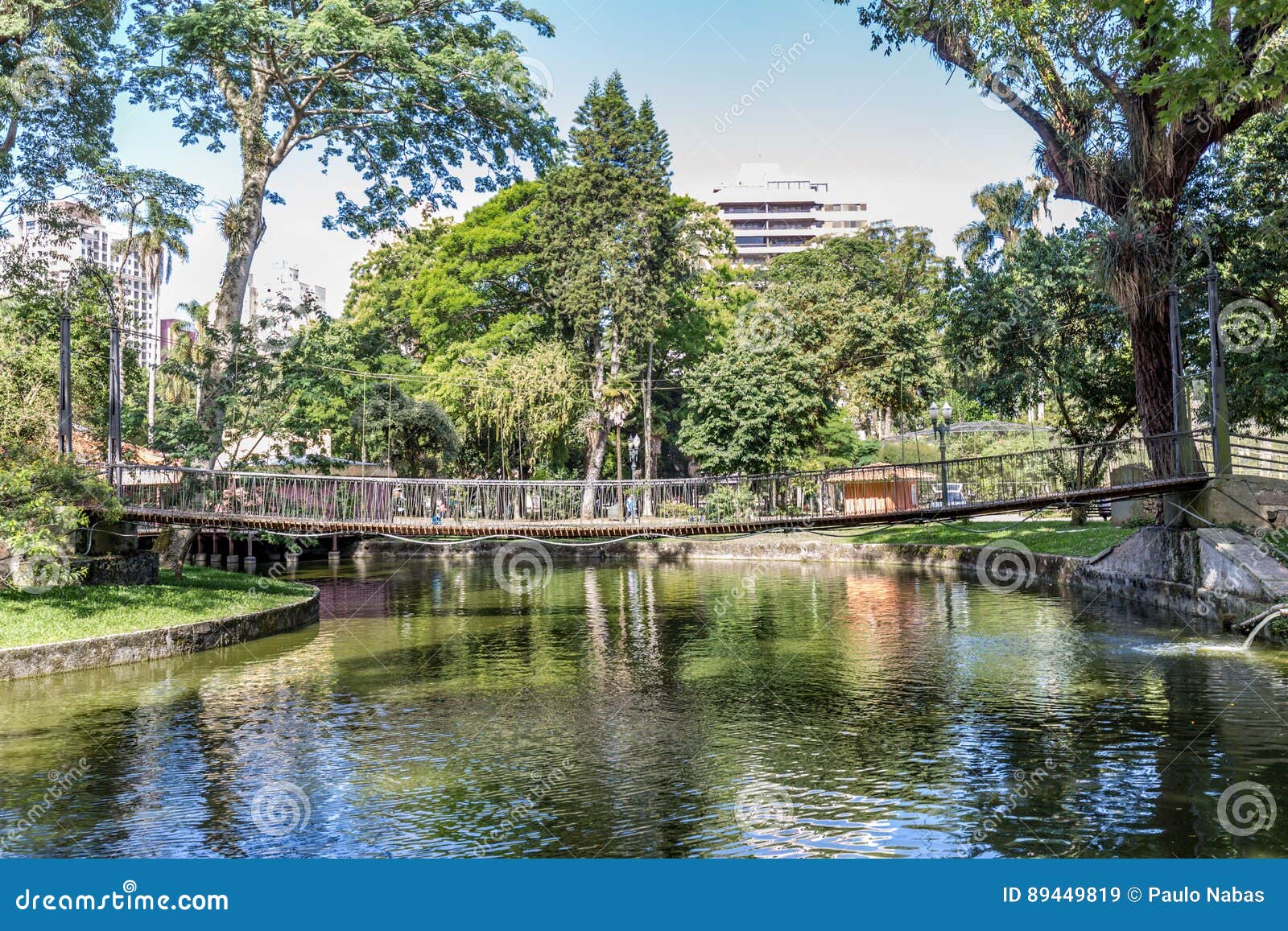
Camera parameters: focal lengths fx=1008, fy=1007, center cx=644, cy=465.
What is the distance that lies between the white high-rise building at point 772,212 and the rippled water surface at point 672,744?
87.5m

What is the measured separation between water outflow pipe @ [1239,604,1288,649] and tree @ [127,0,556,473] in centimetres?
1731

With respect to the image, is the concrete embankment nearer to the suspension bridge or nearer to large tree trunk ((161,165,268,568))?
the suspension bridge

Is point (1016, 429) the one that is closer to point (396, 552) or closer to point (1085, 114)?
point (1085, 114)

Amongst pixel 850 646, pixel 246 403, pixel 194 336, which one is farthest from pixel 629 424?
pixel 850 646

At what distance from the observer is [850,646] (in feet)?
49.2

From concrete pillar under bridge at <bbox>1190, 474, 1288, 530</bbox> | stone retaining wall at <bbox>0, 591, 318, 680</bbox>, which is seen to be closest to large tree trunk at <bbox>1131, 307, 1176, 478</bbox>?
concrete pillar under bridge at <bbox>1190, 474, 1288, 530</bbox>

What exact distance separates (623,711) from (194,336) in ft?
138

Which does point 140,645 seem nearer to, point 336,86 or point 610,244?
point 336,86

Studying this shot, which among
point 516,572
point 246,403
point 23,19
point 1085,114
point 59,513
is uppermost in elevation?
point 23,19

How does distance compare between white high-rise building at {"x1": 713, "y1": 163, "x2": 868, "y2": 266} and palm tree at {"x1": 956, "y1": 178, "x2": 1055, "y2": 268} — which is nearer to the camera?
palm tree at {"x1": 956, "y1": 178, "x2": 1055, "y2": 268}

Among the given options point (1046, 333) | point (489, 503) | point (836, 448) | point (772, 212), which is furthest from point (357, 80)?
point (772, 212)

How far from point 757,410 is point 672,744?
25.2m

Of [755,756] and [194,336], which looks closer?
[755,756]

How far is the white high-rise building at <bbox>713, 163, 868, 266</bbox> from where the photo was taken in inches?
3981
